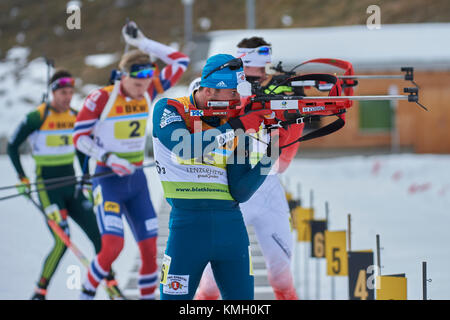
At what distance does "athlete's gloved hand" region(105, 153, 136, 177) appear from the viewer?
231 inches

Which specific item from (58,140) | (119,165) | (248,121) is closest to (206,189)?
(248,121)

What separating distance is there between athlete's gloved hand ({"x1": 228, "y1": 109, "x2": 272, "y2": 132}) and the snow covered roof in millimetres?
16492

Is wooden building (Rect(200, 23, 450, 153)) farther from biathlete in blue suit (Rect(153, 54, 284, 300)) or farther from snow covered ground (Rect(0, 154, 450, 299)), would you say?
biathlete in blue suit (Rect(153, 54, 284, 300))

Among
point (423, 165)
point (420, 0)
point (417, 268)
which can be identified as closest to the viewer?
point (417, 268)

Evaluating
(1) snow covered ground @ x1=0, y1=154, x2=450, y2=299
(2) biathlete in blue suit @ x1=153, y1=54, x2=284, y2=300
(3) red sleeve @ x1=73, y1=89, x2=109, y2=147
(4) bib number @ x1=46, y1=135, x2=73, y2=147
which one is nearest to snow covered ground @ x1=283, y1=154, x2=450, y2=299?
(1) snow covered ground @ x1=0, y1=154, x2=450, y2=299

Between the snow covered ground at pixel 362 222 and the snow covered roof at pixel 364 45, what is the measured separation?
3494 mm

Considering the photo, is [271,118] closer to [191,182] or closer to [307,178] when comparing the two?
[191,182]

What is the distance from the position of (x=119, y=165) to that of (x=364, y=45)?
56.5 feet

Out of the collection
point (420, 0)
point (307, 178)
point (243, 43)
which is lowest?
point (307, 178)

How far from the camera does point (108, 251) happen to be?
18.8 feet

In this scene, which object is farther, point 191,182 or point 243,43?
point 243,43

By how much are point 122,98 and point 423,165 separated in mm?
10925

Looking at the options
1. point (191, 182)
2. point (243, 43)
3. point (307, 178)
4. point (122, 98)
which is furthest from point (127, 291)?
point (307, 178)
